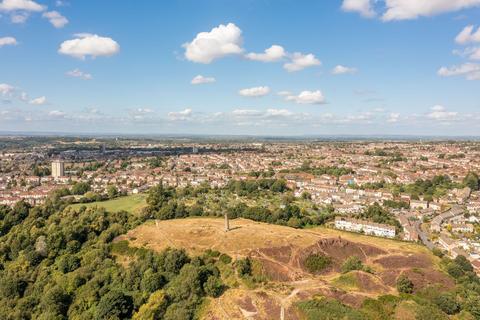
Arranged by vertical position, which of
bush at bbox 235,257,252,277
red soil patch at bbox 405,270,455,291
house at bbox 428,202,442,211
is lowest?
red soil patch at bbox 405,270,455,291

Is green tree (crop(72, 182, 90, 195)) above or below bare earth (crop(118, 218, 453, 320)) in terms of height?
above

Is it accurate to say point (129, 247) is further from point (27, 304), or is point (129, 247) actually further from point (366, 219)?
point (366, 219)

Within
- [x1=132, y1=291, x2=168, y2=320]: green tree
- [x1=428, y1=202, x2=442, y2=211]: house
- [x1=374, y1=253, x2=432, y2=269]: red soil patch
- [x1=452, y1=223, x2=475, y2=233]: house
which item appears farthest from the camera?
[x1=428, y1=202, x2=442, y2=211]: house

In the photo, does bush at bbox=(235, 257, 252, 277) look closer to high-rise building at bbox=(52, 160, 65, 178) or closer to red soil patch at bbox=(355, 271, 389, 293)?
red soil patch at bbox=(355, 271, 389, 293)

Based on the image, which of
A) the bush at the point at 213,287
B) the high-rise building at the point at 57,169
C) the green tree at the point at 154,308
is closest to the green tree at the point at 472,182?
the bush at the point at 213,287

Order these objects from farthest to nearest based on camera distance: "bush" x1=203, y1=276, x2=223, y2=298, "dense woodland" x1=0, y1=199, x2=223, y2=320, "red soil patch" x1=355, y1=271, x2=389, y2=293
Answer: "red soil patch" x1=355, y1=271, x2=389, y2=293, "bush" x1=203, y1=276, x2=223, y2=298, "dense woodland" x1=0, y1=199, x2=223, y2=320

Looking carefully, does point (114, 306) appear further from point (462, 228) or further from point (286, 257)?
point (462, 228)

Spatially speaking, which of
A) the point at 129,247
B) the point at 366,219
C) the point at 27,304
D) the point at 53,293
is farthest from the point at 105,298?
the point at 366,219

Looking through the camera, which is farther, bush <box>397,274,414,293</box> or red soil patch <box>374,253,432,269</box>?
red soil patch <box>374,253,432,269</box>

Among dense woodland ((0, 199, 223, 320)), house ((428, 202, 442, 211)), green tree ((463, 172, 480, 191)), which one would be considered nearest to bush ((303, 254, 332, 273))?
dense woodland ((0, 199, 223, 320))
